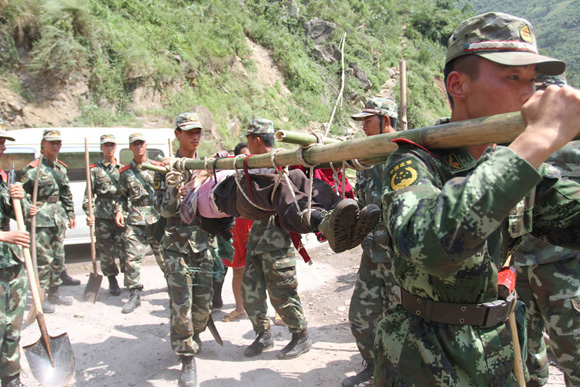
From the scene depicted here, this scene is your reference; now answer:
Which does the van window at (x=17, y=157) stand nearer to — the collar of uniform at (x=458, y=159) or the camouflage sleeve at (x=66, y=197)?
the camouflage sleeve at (x=66, y=197)

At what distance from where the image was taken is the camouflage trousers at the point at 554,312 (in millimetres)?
2752

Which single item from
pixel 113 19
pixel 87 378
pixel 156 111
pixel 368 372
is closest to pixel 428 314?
pixel 368 372

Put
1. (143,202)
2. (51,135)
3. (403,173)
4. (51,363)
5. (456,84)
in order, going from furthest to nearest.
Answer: (143,202)
(51,135)
(51,363)
(456,84)
(403,173)

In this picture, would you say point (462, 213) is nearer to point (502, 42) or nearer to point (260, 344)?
point (502, 42)

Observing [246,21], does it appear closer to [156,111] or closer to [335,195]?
[156,111]

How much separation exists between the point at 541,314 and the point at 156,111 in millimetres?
12047

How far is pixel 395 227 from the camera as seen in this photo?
1233 millimetres

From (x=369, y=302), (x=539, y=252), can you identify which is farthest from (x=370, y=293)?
(x=539, y=252)

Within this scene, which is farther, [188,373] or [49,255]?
[49,255]

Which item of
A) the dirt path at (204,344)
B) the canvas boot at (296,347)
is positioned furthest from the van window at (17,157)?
the canvas boot at (296,347)

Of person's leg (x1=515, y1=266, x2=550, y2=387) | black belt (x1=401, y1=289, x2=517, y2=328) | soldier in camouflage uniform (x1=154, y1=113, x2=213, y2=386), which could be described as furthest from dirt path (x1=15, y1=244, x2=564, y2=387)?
black belt (x1=401, y1=289, x2=517, y2=328)

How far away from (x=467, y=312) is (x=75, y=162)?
25.7 feet

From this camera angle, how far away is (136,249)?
6.22m

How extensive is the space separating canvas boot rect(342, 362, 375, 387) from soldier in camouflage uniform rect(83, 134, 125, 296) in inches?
162
